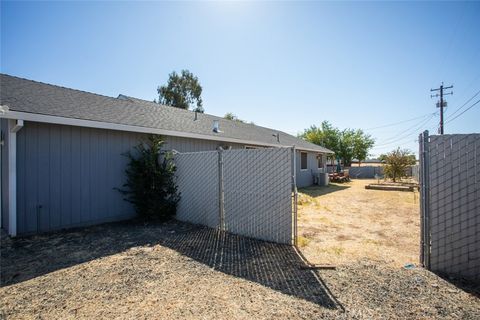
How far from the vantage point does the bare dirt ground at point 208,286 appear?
2381 mm

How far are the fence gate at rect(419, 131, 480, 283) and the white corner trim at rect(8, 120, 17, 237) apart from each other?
24.9ft

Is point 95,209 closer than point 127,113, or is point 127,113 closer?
point 95,209

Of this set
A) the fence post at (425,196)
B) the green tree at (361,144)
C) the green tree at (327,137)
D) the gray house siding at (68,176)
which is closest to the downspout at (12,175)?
the gray house siding at (68,176)

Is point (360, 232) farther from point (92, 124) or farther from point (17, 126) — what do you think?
point (17, 126)

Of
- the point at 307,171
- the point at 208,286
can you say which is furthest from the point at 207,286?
the point at 307,171

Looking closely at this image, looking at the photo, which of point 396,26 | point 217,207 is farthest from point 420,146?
point 396,26

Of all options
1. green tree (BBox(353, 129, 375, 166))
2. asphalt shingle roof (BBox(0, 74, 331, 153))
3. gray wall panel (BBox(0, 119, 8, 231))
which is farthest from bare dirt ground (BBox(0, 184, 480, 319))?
green tree (BBox(353, 129, 375, 166))

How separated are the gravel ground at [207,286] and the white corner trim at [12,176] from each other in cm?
72

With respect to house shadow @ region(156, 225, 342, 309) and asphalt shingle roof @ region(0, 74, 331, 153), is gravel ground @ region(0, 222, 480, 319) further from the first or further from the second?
asphalt shingle roof @ region(0, 74, 331, 153)

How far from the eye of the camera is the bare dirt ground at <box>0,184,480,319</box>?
238 centimetres

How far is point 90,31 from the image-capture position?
7824 millimetres

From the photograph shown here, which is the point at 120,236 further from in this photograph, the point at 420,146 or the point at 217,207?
the point at 420,146

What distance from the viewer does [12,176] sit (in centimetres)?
498

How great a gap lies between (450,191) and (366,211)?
5386 mm
